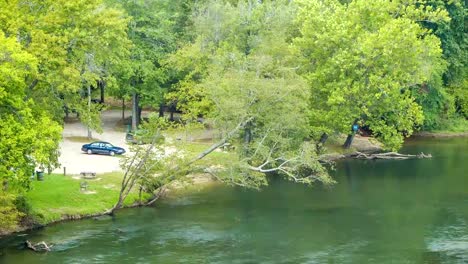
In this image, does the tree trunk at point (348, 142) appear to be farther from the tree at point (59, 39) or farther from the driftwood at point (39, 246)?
the driftwood at point (39, 246)

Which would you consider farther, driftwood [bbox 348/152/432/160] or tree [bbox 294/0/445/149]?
driftwood [bbox 348/152/432/160]

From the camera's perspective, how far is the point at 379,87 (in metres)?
70.8

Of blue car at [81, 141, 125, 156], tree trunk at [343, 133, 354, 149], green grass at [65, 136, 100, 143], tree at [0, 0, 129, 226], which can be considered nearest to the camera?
tree at [0, 0, 129, 226]

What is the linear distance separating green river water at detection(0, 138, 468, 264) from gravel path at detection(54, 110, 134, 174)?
33.5ft

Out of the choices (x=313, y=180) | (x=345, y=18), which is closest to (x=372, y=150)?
(x=345, y=18)

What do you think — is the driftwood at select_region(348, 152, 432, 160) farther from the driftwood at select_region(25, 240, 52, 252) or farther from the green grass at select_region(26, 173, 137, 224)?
the driftwood at select_region(25, 240, 52, 252)

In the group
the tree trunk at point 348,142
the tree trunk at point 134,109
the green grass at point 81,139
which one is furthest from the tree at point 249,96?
the green grass at point 81,139

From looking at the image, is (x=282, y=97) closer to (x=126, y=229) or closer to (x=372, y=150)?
(x=126, y=229)

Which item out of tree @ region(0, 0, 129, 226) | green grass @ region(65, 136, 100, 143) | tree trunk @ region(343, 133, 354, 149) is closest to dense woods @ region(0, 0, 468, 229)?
tree @ region(0, 0, 129, 226)

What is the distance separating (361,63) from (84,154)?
30034 mm

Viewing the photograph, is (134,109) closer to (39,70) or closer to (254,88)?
(254,88)

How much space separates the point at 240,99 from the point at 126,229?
16375mm

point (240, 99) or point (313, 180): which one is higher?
point (240, 99)

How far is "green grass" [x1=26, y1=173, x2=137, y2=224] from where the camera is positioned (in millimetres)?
48469
